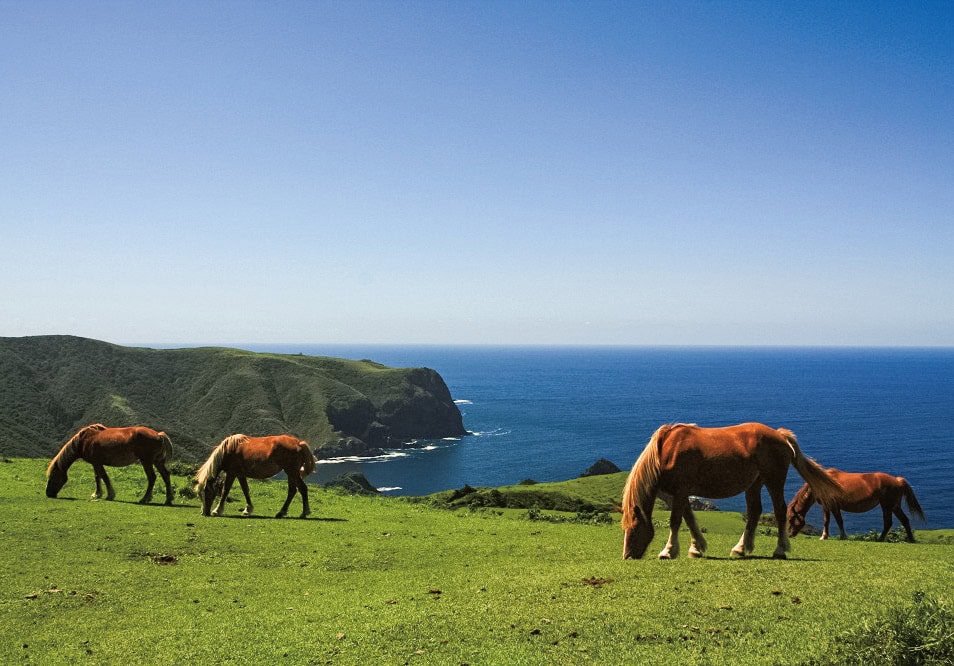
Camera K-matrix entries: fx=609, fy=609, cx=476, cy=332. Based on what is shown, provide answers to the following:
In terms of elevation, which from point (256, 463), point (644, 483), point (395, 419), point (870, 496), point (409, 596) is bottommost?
point (395, 419)

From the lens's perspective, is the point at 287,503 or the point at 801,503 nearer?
the point at 287,503

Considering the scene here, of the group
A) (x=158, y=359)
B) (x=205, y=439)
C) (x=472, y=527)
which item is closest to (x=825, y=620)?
(x=472, y=527)

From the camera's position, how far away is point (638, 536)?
12805mm

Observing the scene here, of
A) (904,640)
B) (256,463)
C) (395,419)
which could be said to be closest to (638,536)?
(904,640)

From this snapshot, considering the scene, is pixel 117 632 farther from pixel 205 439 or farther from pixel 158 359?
pixel 158 359

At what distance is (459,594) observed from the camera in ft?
34.3

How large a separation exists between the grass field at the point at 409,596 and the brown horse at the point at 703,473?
684 mm

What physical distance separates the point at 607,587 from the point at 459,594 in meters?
2.51

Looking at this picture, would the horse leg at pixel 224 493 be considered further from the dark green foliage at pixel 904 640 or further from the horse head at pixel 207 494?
the dark green foliage at pixel 904 640

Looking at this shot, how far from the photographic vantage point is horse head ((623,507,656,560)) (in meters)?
12.8

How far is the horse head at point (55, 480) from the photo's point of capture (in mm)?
20691

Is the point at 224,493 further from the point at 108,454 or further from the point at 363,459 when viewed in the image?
the point at 363,459

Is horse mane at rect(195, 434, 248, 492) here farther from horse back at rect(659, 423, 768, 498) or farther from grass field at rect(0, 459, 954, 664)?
horse back at rect(659, 423, 768, 498)

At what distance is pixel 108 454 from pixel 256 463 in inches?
217
